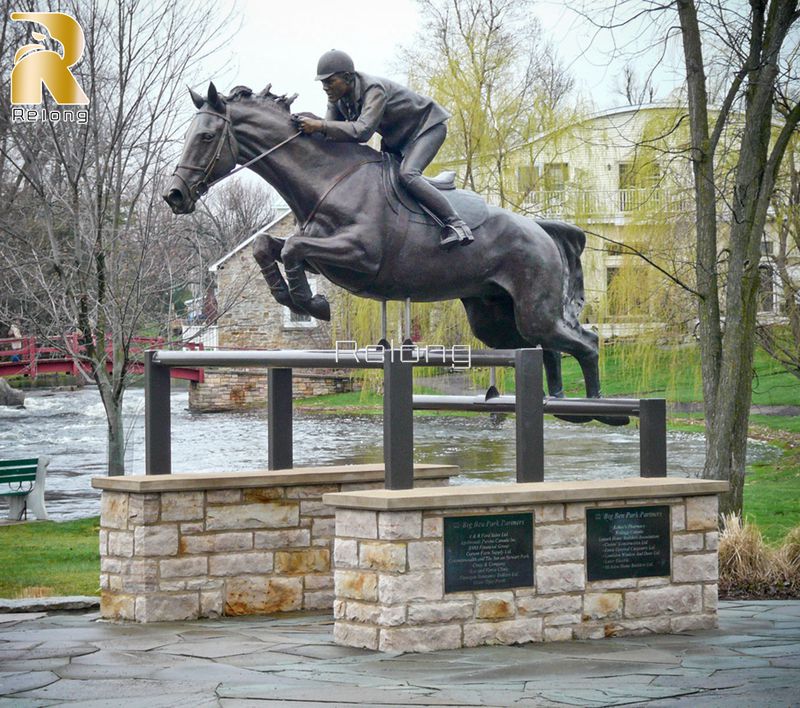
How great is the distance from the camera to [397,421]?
884 centimetres

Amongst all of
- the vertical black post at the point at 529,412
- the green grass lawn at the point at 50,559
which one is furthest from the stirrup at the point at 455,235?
the green grass lawn at the point at 50,559

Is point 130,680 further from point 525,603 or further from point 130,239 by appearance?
point 130,239

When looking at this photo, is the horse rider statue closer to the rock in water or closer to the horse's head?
the horse's head

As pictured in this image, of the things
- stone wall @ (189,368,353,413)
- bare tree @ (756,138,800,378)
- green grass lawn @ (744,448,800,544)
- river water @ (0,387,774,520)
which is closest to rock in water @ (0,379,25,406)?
river water @ (0,387,774,520)

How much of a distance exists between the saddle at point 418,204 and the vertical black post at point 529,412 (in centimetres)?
118

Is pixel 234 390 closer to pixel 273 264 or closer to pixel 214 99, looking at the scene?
pixel 273 264

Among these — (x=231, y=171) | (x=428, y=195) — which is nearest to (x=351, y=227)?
(x=428, y=195)

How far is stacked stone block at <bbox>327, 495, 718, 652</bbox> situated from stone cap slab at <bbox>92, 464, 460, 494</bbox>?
1710 mm

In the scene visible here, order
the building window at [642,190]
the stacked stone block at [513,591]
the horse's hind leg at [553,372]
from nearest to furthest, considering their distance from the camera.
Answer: the stacked stone block at [513,591]
the horse's hind leg at [553,372]
the building window at [642,190]

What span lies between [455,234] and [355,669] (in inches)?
132

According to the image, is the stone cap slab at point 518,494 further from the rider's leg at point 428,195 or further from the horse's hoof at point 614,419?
the rider's leg at point 428,195

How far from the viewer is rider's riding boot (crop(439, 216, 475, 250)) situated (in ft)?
31.3

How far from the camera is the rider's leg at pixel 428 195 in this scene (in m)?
9.51

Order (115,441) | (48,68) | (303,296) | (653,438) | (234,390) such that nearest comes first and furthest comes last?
1. (303,296)
2. (653,438)
3. (48,68)
4. (115,441)
5. (234,390)
